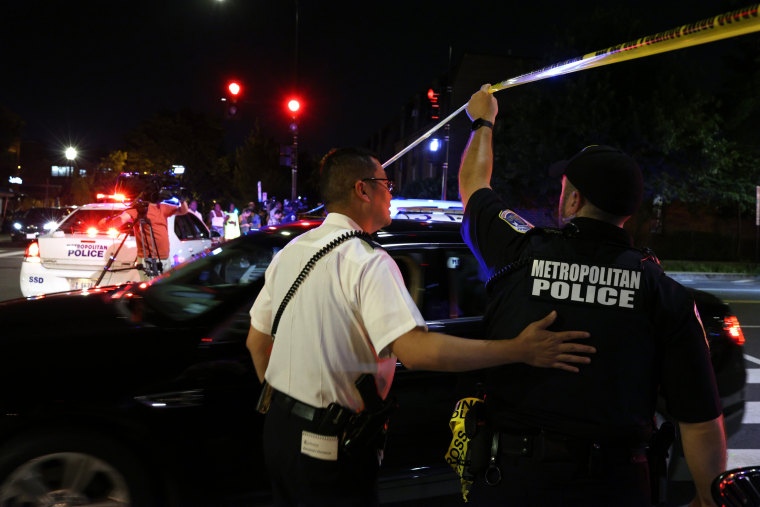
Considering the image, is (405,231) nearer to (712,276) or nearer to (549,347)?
(549,347)

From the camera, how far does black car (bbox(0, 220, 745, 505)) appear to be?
2562 millimetres

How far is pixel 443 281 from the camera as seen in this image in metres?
3.57

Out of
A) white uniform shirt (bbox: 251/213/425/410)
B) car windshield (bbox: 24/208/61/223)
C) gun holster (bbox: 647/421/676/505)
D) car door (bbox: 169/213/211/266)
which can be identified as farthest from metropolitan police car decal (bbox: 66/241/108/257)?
car windshield (bbox: 24/208/61/223)

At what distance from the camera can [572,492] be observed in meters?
1.66

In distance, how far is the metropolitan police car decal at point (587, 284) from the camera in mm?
1683

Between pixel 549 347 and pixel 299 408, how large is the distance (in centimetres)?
75

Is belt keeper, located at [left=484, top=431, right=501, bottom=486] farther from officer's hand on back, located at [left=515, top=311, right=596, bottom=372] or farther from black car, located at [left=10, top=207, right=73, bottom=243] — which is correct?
black car, located at [left=10, top=207, right=73, bottom=243]

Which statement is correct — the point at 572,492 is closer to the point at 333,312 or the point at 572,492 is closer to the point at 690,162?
the point at 333,312

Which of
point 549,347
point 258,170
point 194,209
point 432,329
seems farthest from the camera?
point 258,170

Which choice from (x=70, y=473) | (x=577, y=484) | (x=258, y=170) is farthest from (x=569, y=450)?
(x=258, y=170)

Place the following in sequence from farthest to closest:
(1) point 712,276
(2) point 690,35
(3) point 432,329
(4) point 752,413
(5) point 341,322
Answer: (1) point 712,276 < (4) point 752,413 < (3) point 432,329 < (5) point 341,322 < (2) point 690,35

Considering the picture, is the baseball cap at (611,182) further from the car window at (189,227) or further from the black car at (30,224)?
the black car at (30,224)

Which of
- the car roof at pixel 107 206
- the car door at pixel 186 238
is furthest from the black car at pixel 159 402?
the car roof at pixel 107 206

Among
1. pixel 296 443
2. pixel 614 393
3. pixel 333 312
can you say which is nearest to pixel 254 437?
pixel 296 443
